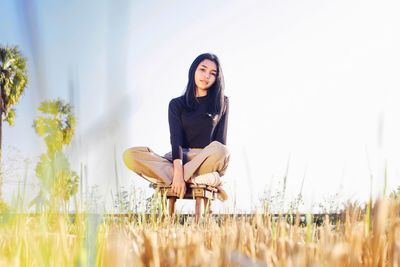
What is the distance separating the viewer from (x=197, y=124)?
457 cm

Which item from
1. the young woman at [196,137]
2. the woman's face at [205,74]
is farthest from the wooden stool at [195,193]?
the woman's face at [205,74]

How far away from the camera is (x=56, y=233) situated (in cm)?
74

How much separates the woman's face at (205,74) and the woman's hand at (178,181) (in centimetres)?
76

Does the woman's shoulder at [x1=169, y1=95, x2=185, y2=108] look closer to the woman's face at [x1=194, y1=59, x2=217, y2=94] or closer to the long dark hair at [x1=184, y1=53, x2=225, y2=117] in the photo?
the long dark hair at [x1=184, y1=53, x2=225, y2=117]

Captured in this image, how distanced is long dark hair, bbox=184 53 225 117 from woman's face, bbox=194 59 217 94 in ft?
0.11

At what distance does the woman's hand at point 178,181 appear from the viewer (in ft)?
13.9

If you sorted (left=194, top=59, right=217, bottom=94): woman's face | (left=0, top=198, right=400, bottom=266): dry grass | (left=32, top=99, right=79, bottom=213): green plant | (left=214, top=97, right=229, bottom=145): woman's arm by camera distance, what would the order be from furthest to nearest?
(left=214, top=97, right=229, bottom=145): woman's arm
(left=194, top=59, right=217, bottom=94): woman's face
(left=0, top=198, right=400, bottom=266): dry grass
(left=32, top=99, right=79, bottom=213): green plant

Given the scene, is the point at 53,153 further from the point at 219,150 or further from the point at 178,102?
the point at 178,102

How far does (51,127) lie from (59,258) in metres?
0.38

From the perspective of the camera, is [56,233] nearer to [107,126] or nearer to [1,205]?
[1,205]

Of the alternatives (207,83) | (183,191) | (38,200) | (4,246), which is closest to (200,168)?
(183,191)

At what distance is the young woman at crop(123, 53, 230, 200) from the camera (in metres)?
4.29

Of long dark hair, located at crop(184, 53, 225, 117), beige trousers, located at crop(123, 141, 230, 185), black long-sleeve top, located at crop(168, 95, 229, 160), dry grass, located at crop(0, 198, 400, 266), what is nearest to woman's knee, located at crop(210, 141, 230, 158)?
beige trousers, located at crop(123, 141, 230, 185)

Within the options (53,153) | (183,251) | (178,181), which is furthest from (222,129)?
(53,153)
